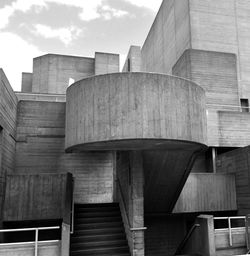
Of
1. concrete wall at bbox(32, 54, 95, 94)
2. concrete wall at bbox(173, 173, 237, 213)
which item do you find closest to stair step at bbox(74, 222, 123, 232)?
concrete wall at bbox(173, 173, 237, 213)

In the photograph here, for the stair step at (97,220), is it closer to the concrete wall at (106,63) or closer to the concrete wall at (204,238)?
the concrete wall at (204,238)

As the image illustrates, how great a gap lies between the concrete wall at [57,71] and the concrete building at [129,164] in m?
8.33

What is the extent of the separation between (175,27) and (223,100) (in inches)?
309

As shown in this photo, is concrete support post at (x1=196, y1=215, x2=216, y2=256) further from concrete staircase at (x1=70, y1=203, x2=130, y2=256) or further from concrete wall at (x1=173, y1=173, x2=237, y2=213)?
concrete wall at (x1=173, y1=173, x2=237, y2=213)

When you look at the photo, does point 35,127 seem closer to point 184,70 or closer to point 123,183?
point 123,183

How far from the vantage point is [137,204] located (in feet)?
28.5

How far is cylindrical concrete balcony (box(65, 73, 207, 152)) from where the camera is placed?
712 centimetres

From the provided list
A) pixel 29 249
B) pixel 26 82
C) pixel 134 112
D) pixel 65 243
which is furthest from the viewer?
pixel 26 82

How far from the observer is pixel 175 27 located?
21203 mm

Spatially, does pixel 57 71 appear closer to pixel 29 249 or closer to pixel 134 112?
pixel 134 112

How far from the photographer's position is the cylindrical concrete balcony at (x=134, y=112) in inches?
281

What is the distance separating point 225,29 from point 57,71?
13.7m

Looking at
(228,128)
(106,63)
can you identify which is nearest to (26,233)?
(228,128)

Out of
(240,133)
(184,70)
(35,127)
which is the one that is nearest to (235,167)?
(240,133)
